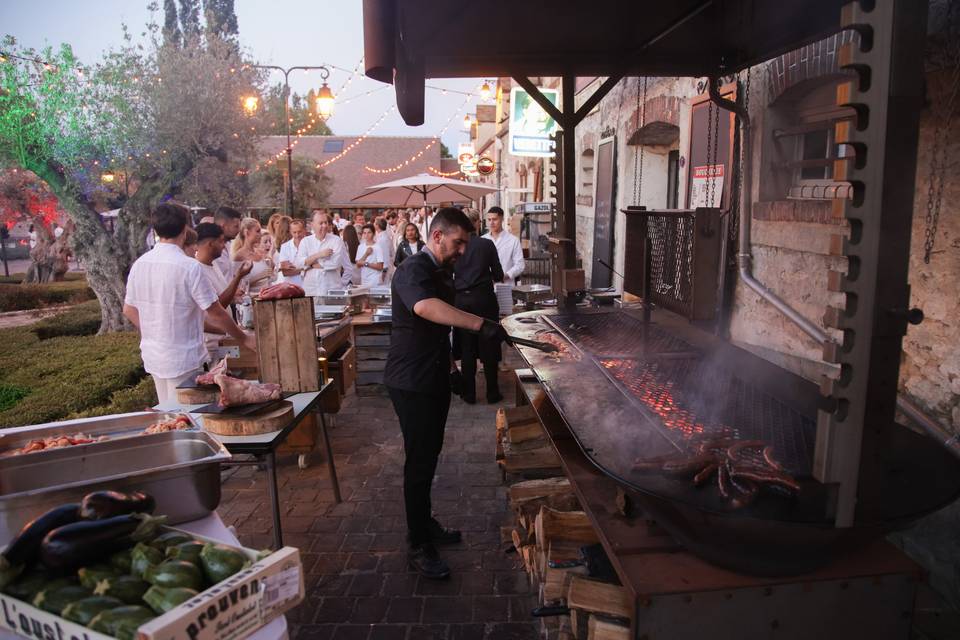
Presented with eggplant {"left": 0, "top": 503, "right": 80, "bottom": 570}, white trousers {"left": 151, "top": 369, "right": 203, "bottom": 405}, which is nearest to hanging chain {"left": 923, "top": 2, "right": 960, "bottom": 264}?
eggplant {"left": 0, "top": 503, "right": 80, "bottom": 570}

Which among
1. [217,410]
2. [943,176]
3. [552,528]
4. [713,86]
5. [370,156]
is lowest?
[552,528]

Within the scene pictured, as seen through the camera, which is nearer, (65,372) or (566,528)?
(566,528)

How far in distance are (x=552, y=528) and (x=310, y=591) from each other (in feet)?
5.22

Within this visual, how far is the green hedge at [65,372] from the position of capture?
23.6 feet

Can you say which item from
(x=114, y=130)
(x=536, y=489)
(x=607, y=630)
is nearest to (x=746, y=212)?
(x=536, y=489)

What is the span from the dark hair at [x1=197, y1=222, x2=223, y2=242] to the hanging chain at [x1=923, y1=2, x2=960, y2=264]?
190 inches

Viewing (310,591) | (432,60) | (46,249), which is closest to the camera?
(310,591)

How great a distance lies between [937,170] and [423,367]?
2920mm

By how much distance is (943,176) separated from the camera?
320 cm

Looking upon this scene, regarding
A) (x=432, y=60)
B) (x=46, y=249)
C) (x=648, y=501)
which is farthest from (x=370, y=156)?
(x=648, y=501)

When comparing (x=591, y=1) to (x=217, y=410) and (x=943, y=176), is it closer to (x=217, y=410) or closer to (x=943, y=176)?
(x=943, y=176)

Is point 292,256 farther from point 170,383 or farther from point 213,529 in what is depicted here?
point 213,529

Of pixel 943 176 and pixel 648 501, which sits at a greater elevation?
pixel 943 176

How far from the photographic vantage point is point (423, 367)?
12.6 feet
